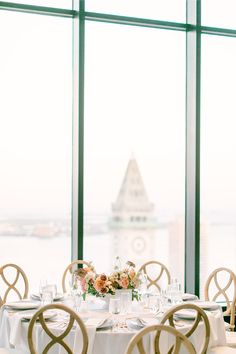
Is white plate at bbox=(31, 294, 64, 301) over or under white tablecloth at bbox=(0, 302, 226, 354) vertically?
over

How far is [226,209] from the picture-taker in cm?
584

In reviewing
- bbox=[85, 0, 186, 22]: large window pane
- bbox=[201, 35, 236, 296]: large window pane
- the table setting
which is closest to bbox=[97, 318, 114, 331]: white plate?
the table setting

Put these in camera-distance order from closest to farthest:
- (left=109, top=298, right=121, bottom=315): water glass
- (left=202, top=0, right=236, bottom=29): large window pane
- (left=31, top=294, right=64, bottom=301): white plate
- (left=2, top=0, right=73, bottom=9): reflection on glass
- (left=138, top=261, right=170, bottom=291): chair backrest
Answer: (left=109, top=298, right=121, bottom=315): water glass < (left=31, top=294, right=64, bottom=301): white plate < (left=138, top=261, right=170, bottom=291): chair backrest < (left=2, top=0, right=73, bottom=9): reflection on glass < (left=202, top=0, right=236, bottom=29): large window pane

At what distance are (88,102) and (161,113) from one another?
2.45 ft

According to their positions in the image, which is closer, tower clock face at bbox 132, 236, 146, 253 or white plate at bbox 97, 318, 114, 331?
white plate at bbox 97, 318, 114, 331

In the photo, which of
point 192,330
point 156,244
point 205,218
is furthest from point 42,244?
point 192,330

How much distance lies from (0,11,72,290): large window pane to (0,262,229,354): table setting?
50.8 inches

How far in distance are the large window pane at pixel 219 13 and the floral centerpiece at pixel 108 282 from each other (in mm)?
2913

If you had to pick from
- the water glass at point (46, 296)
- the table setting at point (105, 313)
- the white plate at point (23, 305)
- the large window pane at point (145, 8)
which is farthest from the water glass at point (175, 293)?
the large window pane at point (145, 8)

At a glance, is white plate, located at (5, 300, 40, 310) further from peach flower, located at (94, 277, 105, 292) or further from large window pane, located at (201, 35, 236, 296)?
large window pane, located at (201, 35, 236, 296)

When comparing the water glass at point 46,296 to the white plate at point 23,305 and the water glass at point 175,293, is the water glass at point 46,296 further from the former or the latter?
the water glass at point 175,293

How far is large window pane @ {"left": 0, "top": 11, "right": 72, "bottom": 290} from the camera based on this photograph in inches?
209

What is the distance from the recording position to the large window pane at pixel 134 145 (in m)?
5.54


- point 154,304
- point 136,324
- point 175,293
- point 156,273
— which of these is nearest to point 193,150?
point 156,273
